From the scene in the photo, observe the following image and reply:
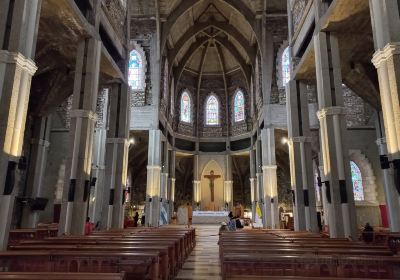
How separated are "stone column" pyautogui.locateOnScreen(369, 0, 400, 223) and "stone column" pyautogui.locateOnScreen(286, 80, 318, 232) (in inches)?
255

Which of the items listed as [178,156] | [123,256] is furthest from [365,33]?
[178,156]

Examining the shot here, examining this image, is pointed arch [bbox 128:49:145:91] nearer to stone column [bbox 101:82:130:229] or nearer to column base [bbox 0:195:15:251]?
stone column [bbox 101:82:130:229]

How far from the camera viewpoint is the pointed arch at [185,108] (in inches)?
1257

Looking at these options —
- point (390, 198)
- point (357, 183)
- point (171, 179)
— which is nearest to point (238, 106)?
point (171, 179)

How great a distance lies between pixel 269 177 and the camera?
21672 mm

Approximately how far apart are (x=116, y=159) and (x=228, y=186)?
15.8m

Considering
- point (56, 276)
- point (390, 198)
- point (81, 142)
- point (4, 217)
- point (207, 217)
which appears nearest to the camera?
point (56, 276)

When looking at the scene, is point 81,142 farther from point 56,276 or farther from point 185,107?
point 185,107

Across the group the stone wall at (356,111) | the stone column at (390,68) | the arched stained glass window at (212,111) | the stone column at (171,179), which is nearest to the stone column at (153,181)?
the stone column at (171,179)

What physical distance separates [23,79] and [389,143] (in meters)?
8.59

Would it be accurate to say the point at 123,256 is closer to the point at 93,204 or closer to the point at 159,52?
the point at 93,204

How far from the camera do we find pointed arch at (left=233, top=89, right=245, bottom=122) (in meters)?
31.6

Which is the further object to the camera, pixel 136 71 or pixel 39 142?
pixel 136 71

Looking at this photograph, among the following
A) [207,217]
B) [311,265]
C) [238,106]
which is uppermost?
[238,106]
